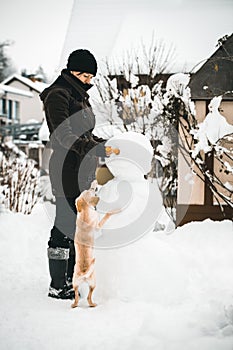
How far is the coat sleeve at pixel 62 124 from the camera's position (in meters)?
2.07

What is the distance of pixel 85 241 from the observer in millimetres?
2119

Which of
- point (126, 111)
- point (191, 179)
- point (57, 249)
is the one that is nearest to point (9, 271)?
point (57, 249)

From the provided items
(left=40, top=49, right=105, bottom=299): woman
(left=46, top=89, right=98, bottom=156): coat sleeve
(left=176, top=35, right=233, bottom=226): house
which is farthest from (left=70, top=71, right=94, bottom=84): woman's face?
(left=176, top=35, right=233, bottom=226): house

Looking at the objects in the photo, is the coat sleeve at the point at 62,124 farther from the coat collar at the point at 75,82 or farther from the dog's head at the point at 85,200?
the dog's head at the point at 85,200

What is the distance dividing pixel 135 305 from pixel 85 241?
38 cm

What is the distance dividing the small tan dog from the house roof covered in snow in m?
1.63

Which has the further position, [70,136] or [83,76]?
[83,76]

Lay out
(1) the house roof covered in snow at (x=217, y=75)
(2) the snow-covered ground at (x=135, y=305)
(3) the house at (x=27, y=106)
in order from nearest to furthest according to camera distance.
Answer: (2) the snow-covered ground at (x=135, y=305) < (1) the house roof covered in snow at (x=217, y=75) < (3) the house at (x=27, y=106)

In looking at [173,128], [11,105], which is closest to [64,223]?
[173,128]

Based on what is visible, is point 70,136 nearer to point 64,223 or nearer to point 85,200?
point 85,200

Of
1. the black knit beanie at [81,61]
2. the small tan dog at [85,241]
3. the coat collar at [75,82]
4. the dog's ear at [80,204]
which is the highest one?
the black knit beanie at [81,61]

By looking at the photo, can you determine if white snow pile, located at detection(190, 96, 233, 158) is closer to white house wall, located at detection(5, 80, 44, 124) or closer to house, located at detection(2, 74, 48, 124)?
house, located at detection(2, 74, 48, 124)

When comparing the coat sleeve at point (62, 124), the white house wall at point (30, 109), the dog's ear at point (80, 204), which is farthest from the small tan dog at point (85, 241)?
the white house wall at point (30, 109)

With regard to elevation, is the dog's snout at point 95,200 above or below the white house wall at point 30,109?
below
